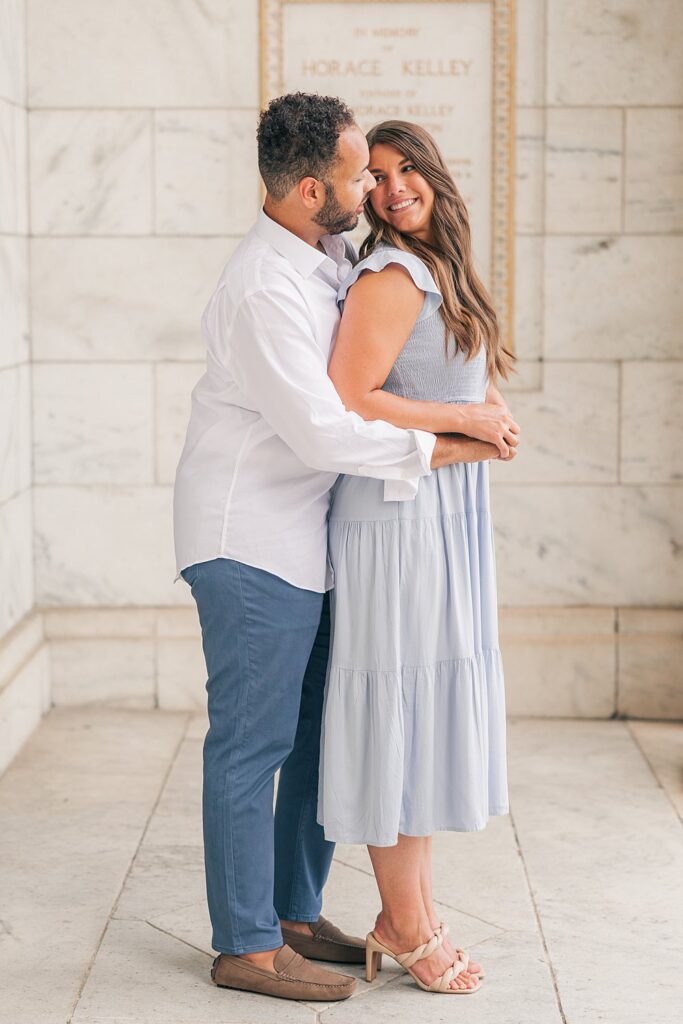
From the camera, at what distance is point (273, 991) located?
105 inches

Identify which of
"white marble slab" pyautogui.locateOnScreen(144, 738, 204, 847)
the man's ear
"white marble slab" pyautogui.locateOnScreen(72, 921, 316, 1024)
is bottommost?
"white marble slab" pyautogui.locateOnScreen(72, 921, 316, 1024)

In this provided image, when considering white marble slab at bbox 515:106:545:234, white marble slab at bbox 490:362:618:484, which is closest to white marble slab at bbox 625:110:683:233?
white marble slab at bbox 515:106:545:234

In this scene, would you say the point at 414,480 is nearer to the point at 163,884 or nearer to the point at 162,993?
the point at 162,993

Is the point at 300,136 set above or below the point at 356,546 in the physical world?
above

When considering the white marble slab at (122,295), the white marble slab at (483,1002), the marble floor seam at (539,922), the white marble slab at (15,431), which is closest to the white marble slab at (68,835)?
the white marble slab at (483,1002)

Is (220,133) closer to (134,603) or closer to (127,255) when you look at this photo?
(127,255)

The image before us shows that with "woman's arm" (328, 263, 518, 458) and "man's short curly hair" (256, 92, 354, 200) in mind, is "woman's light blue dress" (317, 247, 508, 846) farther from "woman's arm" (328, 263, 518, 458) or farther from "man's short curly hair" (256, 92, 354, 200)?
"man's short curly hair" (256, 92, 354, 200)

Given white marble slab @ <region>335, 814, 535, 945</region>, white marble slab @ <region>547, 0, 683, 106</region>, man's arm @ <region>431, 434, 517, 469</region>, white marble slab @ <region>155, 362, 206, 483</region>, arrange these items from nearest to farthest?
man's arm @ <region>431, 434, 517, 469</region>, white marble slab @ <region>335, 814, 535, 945</region>, white marble slab @ <region>547, 0, 683, 106</region>, white marble slab @ <region>155, 362, 206, 483</region>

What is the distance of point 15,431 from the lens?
14.8 feet

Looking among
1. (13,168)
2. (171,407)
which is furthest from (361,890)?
(13,168)

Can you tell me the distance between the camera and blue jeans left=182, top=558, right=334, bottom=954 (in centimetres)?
258

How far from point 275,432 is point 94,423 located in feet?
7.50

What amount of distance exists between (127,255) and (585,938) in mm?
2796

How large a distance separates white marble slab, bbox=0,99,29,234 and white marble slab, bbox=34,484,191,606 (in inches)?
36.7
